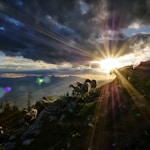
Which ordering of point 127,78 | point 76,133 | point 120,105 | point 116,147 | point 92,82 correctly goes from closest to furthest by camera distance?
point 116,147 < point 76,133 < point 120,105 < point 127,78 < point 92,82

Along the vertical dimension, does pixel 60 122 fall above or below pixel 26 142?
above

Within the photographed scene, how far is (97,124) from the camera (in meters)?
41.1

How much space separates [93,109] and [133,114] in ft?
33.1

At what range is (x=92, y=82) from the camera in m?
84.2

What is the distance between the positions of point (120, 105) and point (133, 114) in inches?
191

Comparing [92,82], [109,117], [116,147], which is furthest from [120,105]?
[92,82]

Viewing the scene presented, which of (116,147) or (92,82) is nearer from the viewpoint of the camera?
(116,147)

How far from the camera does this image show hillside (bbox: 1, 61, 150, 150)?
35000 mm

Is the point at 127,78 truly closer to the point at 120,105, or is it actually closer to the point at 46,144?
the point at 120,105

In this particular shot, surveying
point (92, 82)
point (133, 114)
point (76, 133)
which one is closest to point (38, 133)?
point (76, 133)

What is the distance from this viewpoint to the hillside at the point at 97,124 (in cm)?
3500

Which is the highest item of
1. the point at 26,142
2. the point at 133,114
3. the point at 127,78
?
the point at 127,78

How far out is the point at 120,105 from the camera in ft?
148

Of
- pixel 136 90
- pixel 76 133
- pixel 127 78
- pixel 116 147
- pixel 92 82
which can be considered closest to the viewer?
pixel 116 147
